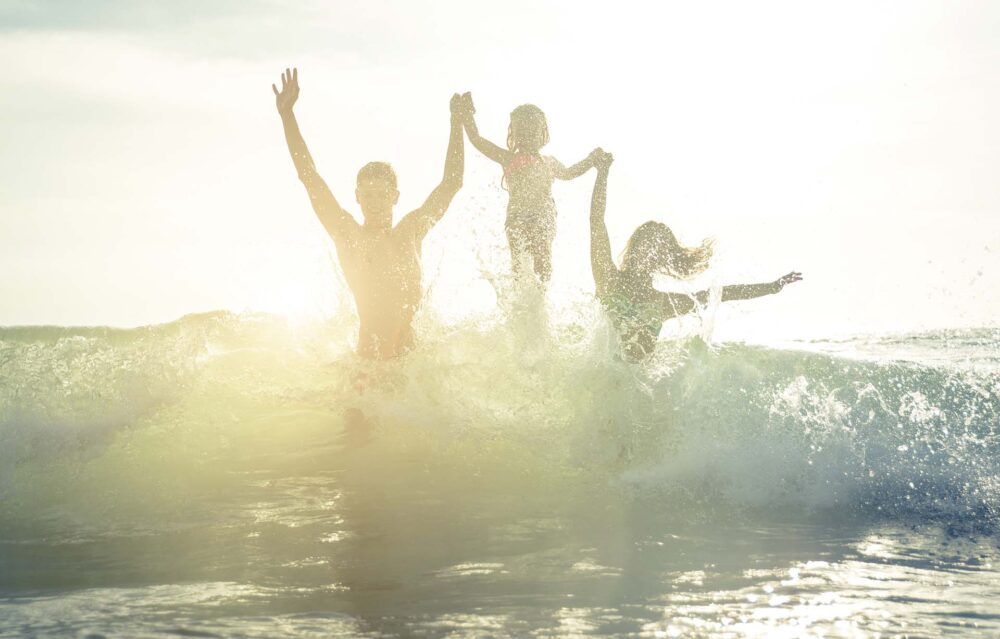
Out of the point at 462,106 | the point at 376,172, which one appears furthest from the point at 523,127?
the point at 376,172

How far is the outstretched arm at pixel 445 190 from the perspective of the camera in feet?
21.9

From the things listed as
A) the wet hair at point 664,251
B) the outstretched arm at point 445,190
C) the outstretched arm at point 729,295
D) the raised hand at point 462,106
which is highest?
the raised hand at point 462,106

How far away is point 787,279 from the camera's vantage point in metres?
6.89

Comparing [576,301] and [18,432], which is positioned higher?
[576,301]

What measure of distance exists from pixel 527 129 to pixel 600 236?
1432 millimetres

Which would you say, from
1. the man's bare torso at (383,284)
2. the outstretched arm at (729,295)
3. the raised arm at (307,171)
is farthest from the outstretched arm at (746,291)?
the raised arm at (307,171)

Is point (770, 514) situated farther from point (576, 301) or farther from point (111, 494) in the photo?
point (111, 494)

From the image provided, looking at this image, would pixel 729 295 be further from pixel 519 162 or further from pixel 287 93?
pixel 287 93

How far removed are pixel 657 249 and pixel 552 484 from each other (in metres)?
2.33

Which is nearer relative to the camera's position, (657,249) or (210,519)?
(210,519)

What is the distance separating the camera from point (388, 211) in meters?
6.75

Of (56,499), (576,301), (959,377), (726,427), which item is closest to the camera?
(56,499)

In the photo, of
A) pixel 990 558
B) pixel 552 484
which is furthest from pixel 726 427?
pixel 990 558

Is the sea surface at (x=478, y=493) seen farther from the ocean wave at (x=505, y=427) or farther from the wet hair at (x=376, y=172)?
the wet hair at (x=376, y=172)
